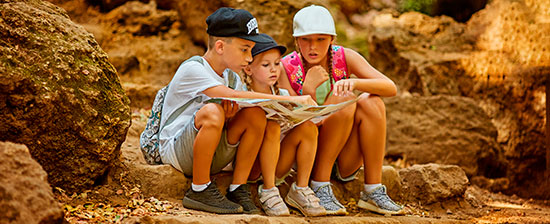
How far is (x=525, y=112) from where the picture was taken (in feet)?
23.9

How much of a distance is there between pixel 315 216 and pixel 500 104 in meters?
5.07

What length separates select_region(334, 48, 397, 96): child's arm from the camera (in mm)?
3164

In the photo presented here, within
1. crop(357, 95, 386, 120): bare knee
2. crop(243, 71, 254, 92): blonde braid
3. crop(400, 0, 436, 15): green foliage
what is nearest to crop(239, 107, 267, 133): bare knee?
crop(243, 71, 254, 92): blonde braid

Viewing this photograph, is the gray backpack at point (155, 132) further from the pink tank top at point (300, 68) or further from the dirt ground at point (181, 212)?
the pink tank top at point (300, 68)

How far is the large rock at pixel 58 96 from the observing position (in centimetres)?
283

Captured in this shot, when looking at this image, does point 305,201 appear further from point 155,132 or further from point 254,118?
point 155,132

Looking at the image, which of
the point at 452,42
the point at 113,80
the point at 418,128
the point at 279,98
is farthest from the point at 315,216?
the point at 452,42

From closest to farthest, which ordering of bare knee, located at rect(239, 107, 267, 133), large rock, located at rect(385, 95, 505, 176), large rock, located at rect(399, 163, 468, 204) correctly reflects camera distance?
1. bare knee, located at rect(239, 107, 267, 133)
2. large rock, located at rect(399, 163, 468, 204)
3. large rock, located at rect(385, 95, 505, 176)

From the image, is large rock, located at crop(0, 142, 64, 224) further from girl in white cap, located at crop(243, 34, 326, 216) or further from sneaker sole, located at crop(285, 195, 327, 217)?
sneaker sole, located at crop(285, 195, 327, 217)

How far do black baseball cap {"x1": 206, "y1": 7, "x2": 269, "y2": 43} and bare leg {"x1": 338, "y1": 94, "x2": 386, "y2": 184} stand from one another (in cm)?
77

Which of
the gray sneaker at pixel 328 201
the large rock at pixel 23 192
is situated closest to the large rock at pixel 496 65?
the gray sneaker at pixel 328 201

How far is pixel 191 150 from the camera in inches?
124

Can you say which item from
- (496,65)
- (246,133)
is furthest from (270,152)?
(496,65)

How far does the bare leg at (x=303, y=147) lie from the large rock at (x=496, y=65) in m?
4.34
